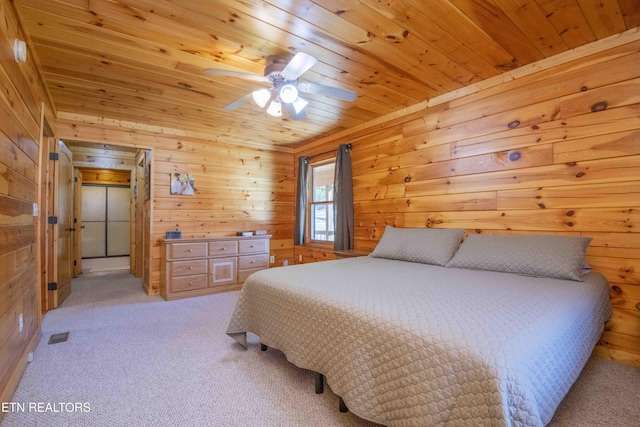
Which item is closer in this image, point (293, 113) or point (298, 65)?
point (298, 65)

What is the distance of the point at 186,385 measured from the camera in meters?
1.77

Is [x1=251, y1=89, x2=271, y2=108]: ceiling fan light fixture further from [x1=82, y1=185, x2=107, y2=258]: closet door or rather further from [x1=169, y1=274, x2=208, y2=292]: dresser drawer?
[x1=82, y1=185, x2=107, y2=258]: closet door

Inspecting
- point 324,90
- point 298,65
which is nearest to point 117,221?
point 324,90

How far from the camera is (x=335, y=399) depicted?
5.38 feet

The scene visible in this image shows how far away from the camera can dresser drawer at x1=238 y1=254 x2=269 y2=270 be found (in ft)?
13.6

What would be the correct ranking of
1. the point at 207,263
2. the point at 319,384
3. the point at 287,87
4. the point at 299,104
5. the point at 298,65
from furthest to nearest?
the point at 207,263
the point at 299,104
the point at 287,87
the point at 298,65
the point at 319,384

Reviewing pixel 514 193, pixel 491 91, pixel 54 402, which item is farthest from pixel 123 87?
pixel 514 193

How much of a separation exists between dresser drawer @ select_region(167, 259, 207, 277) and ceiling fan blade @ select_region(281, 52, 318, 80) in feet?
8.61

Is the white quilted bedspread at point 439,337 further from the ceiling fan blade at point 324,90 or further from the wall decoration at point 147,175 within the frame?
the wall decoration at point 147,175

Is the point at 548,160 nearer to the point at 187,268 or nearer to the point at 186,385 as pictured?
the point at 186,385

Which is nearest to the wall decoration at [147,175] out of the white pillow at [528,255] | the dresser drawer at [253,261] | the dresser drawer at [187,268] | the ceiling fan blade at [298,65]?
the dresser drawer at [187,268]

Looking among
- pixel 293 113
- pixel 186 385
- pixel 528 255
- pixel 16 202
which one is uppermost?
pixel 293 113

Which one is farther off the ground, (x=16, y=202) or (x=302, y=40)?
(x=302, y=40)

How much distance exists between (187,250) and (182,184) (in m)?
0.96
